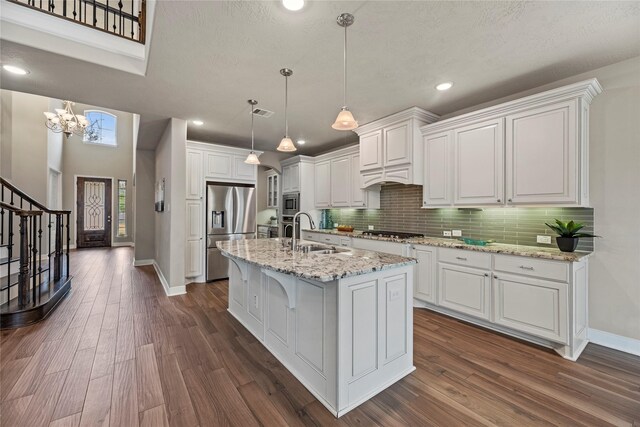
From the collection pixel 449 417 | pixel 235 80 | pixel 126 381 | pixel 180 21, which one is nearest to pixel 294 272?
pixel 449 417

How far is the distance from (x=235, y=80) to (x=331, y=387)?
285 cm

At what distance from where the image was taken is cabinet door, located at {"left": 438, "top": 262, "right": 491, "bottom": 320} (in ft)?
8.93

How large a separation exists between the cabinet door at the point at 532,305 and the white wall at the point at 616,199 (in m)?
0.61

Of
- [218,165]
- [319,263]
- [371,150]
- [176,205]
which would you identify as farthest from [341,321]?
[218,165]

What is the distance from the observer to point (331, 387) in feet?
5.52

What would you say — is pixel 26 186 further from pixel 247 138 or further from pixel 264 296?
pixel 264 296

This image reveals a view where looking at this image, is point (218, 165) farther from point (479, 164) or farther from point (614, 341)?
point (614, 341)

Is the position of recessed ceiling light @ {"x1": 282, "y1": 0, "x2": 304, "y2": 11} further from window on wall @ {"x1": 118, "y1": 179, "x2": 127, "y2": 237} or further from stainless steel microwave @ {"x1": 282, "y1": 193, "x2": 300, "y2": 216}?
window on wall @ {"x1": 118, "y1": 179, "x2": 127, "y2": 237}

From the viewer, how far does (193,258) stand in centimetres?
452

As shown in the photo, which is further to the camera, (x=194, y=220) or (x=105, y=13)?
(x=194, y=220)

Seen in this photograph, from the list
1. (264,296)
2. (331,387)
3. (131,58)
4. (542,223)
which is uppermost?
(131,58)

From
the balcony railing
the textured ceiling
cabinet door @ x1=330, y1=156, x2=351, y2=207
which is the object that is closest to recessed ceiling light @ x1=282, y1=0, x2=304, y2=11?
the textured ceiling

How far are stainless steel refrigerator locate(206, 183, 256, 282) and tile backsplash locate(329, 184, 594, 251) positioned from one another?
186cm

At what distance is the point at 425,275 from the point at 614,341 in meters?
1.65
